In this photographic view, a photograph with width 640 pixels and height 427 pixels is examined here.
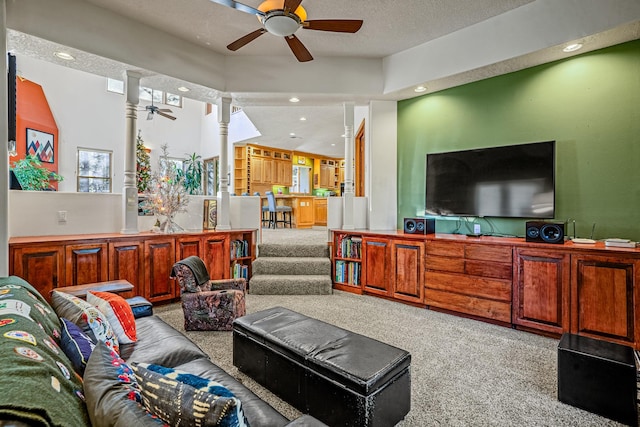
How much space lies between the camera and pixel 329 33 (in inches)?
158

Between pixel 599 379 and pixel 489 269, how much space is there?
160 cm

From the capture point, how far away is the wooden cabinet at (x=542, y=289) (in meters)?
3.06

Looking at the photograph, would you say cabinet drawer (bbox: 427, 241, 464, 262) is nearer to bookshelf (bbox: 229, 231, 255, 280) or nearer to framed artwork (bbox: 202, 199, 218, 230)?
bookshelf (bbox: 229, 231, 255, 280)

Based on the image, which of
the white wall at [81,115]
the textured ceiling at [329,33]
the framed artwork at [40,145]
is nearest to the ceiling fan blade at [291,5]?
the textured ceiling at [329,33]

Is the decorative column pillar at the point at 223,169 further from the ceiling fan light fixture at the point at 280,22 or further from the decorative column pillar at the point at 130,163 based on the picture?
the ceiling fan light fixture at the point at 280,22

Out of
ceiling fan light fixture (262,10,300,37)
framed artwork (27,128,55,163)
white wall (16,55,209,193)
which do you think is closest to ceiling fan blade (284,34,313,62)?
ceiling fan light fixture (262,10,300,37)

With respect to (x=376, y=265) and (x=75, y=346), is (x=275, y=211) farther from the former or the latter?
(x=75, y=346)

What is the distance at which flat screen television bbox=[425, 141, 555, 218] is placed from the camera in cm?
358

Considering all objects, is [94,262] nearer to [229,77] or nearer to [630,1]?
[229,77]

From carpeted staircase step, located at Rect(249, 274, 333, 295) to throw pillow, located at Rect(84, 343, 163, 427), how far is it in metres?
3.47

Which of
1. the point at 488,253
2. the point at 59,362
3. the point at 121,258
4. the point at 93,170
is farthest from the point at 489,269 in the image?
the point at 93,170

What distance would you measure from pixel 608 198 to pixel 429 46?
277 centimetres

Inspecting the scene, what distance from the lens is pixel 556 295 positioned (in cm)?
310

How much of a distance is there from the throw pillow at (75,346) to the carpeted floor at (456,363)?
1210 mm
